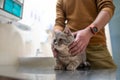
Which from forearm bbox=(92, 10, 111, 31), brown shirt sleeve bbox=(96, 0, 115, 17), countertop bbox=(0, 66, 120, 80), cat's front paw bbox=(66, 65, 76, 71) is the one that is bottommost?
cat's front paw bbox=(66, 65, 76, 71)

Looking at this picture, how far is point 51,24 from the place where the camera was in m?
2.12

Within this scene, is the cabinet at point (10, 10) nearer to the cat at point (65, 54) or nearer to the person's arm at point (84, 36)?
the cat at point (65, 54)

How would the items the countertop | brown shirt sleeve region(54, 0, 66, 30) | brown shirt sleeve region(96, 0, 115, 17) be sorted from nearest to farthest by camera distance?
1. the countertop
2. brown shirt sleeve region(96, 0, 115, 17)
3. brown shirt sleeve region(54, 0, 66, 30)

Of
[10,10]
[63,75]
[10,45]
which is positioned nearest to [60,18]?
[10,10]

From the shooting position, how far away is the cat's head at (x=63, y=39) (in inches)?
38.7

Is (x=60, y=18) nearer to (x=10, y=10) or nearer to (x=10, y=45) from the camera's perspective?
(x=10, y=10)

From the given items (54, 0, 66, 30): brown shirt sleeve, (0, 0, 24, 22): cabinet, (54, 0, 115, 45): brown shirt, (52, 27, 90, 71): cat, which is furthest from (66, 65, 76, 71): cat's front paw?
(0, 0, 24, 22): cabinet

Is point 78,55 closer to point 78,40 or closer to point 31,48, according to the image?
point 78,40

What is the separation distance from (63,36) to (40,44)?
1.02 metres

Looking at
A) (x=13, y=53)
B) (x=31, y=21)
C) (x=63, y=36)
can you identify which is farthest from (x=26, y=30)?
(x=63, y=36)

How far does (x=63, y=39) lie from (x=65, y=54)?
0.31 feet

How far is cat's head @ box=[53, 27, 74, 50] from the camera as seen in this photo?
3.23 ft

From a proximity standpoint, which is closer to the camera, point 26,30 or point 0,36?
point 0,36

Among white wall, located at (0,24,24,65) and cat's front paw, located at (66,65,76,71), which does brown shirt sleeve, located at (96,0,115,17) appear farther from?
white wall, located at (0,24,24,65)
